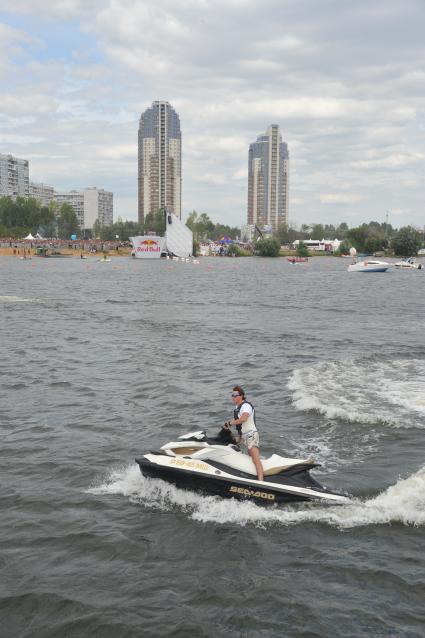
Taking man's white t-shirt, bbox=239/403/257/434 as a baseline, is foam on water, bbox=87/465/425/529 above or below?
below

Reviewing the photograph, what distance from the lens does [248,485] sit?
1405cm

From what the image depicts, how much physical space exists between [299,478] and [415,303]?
5386 cm

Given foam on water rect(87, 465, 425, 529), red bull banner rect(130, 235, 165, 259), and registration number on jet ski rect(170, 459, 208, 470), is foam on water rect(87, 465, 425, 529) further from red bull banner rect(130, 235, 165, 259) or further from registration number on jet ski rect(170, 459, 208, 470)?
red bull banner rect(130, 235, 165, 259)

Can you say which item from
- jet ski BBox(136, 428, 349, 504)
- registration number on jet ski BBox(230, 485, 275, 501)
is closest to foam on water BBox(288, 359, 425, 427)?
jet ski BBox(136, 428, 349, 504)

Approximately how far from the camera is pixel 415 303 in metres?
64.4

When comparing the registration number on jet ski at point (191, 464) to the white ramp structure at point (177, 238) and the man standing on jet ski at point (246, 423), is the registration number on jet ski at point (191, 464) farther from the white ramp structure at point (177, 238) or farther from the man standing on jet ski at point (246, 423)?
the white ramp structure at point (177, 238)

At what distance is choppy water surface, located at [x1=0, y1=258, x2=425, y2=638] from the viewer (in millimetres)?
10594

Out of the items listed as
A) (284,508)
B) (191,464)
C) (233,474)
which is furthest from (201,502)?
(284,508)

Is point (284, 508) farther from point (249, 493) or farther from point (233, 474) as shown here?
point (233, 474)

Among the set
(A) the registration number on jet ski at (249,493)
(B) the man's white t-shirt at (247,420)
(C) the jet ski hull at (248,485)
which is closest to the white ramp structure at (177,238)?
(B) the man's white t-shirt at (247,420)

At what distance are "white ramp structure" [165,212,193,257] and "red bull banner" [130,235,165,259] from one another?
362cm

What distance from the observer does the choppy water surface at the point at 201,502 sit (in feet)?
34.8

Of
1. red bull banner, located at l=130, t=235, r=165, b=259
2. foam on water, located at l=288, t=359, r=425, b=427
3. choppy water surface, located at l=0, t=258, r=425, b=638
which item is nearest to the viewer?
choppy water surface, located at l=0, t=258, r=425, b=638

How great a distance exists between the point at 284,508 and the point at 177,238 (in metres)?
175
